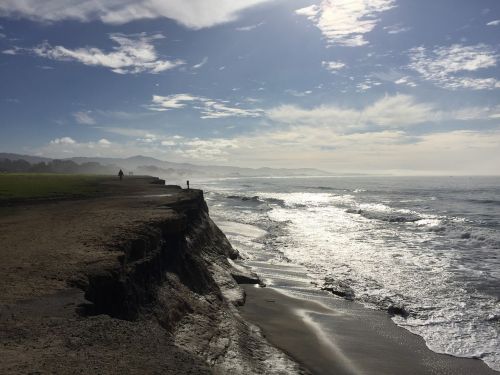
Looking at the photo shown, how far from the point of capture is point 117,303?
826cm

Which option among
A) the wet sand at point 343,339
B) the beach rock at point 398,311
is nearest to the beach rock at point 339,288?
the wet sand at point 343,339

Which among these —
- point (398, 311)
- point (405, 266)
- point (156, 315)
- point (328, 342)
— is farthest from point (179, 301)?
point (405, 266)

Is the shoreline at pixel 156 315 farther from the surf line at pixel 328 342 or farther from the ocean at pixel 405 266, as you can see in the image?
the ocean at pixel 405 266

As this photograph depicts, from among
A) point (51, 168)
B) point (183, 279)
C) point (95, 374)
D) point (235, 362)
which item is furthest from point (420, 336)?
point (51, 168)

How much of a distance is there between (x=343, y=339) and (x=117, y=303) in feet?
24.4

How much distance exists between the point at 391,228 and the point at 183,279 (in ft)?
92.3

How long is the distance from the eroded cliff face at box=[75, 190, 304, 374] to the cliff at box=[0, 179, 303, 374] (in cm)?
3

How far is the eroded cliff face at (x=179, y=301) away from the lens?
27.9 ft

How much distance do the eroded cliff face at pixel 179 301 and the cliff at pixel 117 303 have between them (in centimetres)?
3

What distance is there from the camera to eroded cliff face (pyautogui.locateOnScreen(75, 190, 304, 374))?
8516 mm

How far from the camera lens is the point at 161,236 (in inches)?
513

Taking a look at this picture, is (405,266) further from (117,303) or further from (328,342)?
(117,303)

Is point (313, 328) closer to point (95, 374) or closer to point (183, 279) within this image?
point (183, 279)

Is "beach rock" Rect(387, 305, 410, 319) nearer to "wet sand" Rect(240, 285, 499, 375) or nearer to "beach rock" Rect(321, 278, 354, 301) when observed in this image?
"wet sand" Rect(240, 285, 499, 375)
